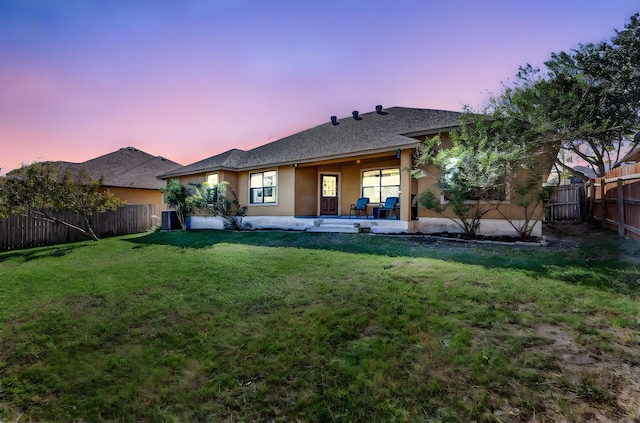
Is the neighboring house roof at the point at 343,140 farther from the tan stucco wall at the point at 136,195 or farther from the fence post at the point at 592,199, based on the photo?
the fence post at the point at 592,199

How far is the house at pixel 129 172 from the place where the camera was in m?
21.4

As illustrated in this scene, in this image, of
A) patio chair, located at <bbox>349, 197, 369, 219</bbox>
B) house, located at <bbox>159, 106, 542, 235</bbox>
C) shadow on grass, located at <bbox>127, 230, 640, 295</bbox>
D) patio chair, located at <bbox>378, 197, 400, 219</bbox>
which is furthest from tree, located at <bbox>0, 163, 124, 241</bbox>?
patio chair, located at <bbox>378, 197, 400, 219</bbox>

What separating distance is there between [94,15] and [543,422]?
10926 mm

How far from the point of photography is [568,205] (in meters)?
14.2

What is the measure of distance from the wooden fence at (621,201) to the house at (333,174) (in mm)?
5061

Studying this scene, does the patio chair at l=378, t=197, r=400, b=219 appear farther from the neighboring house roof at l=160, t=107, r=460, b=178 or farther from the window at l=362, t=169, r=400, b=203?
the neighboring house roof at l=160, t=107, r=460, b=178

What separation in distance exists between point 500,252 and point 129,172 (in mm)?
24532

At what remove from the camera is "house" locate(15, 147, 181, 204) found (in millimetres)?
21422

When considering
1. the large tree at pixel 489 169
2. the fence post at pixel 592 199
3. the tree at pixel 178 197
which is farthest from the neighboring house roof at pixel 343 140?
the fence post at pixel 592 199

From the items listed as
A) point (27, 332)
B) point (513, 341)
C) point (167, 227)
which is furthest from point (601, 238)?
point (167, 227)

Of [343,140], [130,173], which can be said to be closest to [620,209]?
[343,140]

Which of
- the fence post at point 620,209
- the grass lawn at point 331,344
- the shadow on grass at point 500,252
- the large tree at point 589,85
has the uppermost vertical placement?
the large tree at point 589,85

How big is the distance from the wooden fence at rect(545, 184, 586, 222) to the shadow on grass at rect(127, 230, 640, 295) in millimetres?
5693

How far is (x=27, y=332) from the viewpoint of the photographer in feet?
13.1
